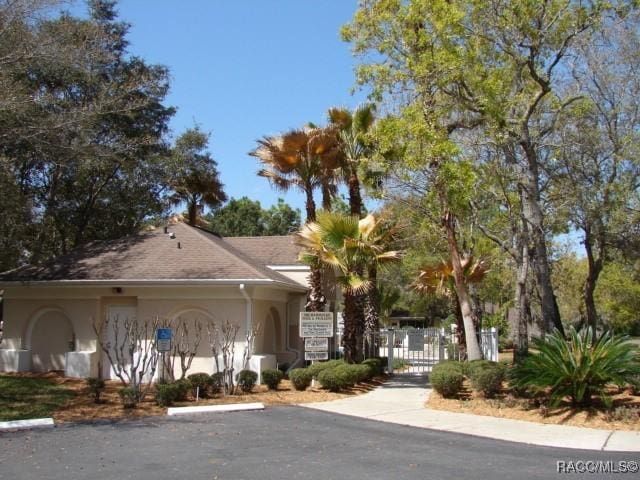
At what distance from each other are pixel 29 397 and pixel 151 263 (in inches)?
222

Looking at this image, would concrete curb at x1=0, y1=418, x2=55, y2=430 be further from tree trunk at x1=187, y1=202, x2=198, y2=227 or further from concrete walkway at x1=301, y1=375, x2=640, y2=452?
tree trunk at x1=187, y1=202, x2=198, y2=227

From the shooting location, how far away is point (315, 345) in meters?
17.7

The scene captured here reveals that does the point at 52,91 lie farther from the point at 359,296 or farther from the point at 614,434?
the point at 614,434

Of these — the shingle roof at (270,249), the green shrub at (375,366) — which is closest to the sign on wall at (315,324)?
the green shrub at (375,366)

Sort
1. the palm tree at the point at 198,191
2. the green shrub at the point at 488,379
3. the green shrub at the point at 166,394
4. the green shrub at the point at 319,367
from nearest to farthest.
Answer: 1. the green shrub at the point at 166,394
2. the green shrub at the point at 488,379
3. the green shrub at the point at 319,367
4. the palm tree at the point at 198,191

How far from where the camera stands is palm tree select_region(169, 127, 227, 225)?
27.2m

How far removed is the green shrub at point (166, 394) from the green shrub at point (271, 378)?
2911mm

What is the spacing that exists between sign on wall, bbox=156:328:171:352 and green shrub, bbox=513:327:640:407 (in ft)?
26.4

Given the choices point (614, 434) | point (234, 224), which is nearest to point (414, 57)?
point (614, 434)

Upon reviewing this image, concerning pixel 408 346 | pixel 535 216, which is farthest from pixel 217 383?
pixel 408 346

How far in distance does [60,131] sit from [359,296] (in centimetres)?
904

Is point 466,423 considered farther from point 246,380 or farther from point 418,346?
point 418,346

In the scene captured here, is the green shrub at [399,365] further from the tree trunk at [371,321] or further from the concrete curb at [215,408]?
the concrete curb at [215,408]

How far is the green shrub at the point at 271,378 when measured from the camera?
648 inches
